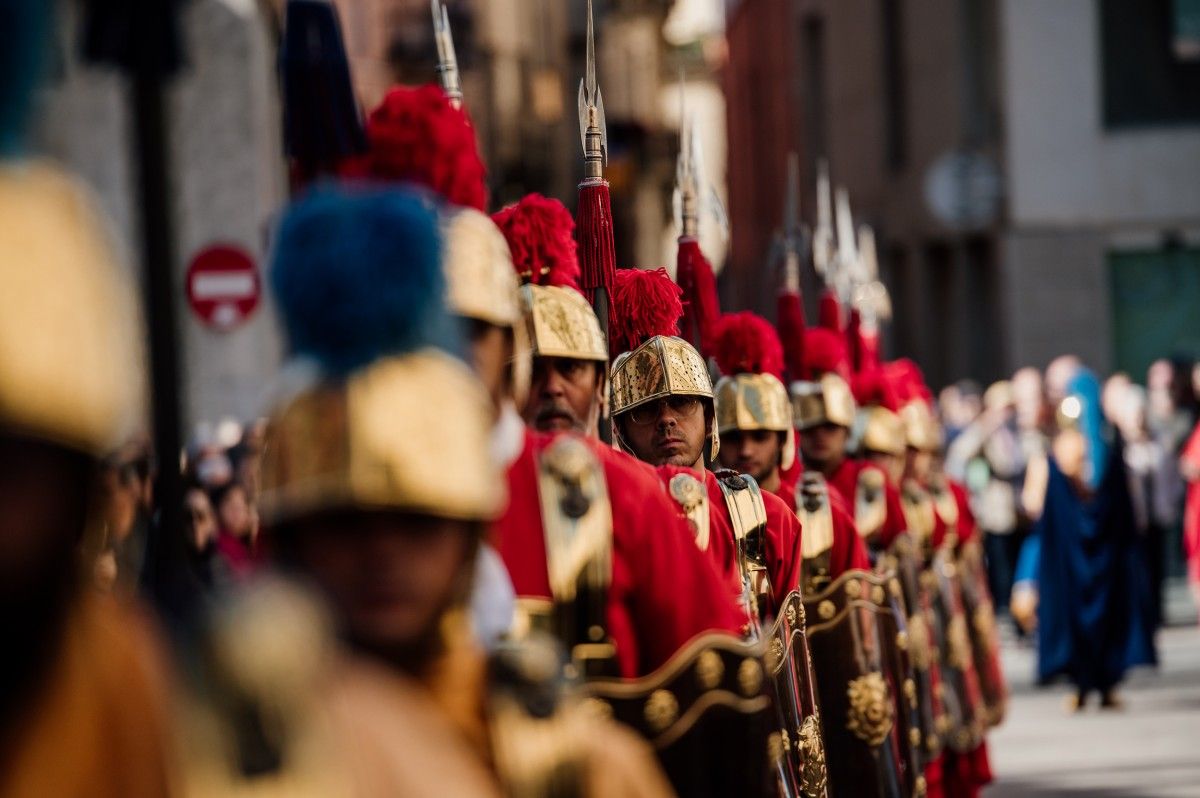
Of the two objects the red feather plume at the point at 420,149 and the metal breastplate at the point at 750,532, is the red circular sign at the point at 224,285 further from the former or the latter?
the red feather plume at the point at 420,149

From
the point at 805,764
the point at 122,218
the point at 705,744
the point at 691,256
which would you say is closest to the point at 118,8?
the point at 705,744

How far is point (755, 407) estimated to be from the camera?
7.37 metres

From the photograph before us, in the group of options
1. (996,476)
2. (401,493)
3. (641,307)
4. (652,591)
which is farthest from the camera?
(996,476)

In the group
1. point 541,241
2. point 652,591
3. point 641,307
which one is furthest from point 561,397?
point 641,307

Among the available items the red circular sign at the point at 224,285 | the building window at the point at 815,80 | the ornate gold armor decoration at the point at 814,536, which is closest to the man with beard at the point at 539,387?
the ornate gold armor decoration at the point at 814,536

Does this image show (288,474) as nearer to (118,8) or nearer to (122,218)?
(118,8)

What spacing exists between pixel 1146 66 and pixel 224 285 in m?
15.5

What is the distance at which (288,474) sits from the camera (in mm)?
2410

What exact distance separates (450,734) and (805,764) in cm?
386

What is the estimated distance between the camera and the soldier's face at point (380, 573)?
236cm

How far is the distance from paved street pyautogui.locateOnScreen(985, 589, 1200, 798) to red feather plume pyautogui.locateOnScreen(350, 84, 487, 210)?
750cm

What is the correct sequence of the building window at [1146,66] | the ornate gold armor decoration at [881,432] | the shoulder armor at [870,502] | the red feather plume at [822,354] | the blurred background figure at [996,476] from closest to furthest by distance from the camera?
the shoulder armor at [870,502]
the red feather plume at [822,354]
the ornate gold armor decoration at [881,432]
the blurred background figure at [996,476]
the building window at [1146,66]

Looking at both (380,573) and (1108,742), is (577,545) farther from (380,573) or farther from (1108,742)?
(1108,742)

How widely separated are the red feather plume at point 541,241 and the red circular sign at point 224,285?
28.0 feet
